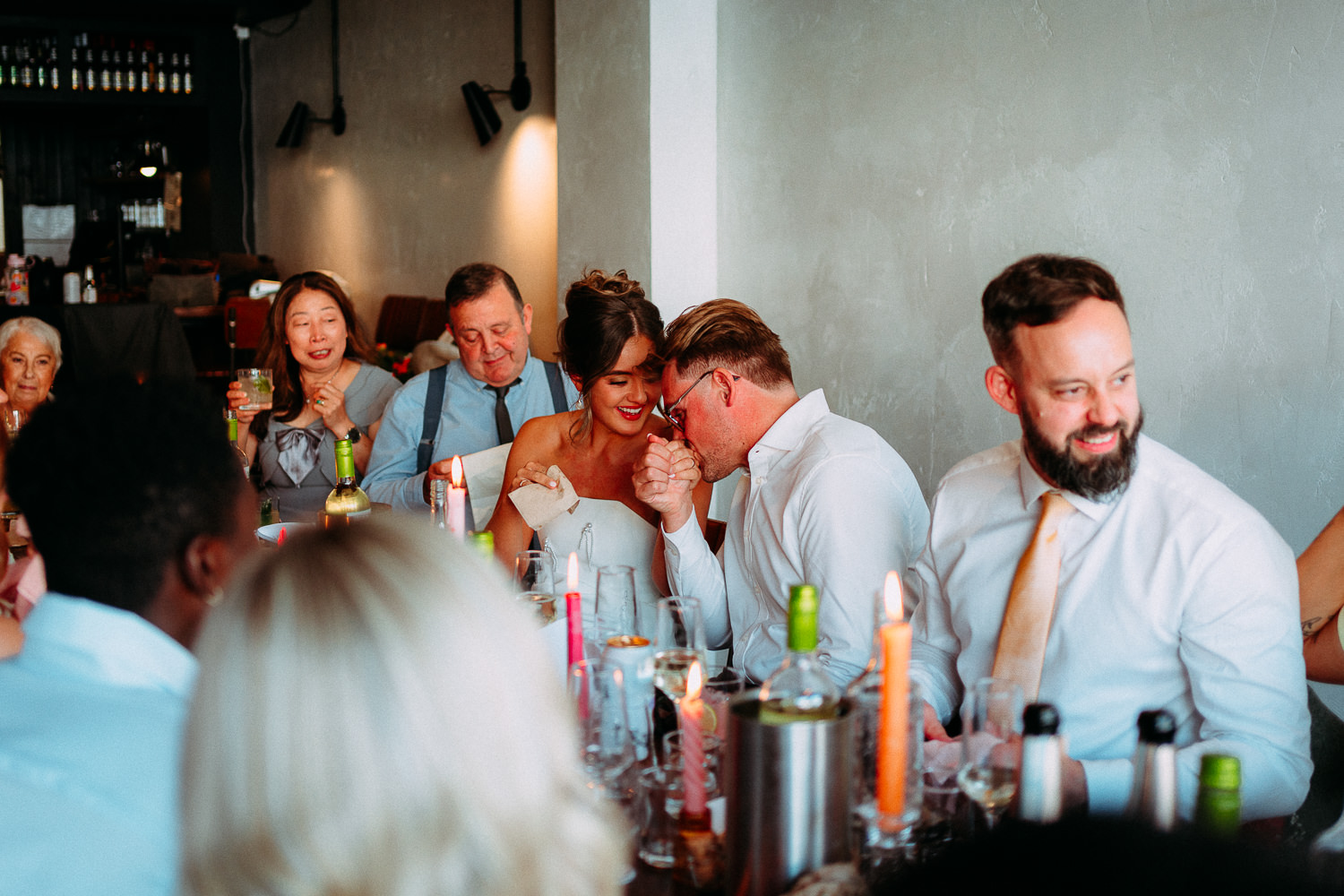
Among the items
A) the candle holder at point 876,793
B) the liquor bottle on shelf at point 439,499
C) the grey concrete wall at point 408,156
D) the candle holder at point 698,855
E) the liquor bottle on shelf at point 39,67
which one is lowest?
the candle holder at point 698,855

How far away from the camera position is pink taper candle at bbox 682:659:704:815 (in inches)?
45.4

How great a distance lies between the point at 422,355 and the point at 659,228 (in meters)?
2.15

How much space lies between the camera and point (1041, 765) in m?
1.08

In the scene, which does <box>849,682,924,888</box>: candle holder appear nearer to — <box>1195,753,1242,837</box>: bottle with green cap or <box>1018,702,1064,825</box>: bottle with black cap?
<box>1018,702,1064,825</box>: bottle with black cap

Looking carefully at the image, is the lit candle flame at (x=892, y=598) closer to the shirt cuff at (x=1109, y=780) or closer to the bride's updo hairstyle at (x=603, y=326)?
the shirt cuff at (x=1109, y=780)

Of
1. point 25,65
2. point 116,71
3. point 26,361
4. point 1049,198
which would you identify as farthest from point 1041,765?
point 25,65

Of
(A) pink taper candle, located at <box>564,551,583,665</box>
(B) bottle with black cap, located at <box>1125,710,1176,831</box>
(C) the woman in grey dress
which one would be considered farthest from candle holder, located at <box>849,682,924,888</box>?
(C) the woman in grey dress

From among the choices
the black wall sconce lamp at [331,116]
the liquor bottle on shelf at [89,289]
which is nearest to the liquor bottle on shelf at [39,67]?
the liquor bottle on shelf at [89,289]

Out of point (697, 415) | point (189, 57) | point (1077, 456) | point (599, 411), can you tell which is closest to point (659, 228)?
point (599, 411)

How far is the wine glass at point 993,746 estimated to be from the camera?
116cm

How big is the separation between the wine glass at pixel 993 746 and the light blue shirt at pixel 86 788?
79cm

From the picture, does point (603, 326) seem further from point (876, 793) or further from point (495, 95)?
point (495, 95)

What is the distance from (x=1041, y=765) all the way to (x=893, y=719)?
16 centimetres

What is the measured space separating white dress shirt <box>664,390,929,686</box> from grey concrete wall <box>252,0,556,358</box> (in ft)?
12.2
